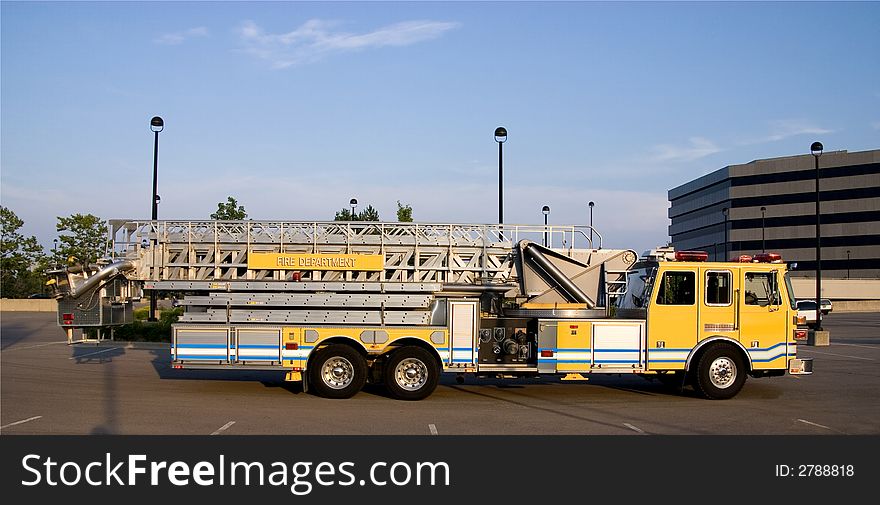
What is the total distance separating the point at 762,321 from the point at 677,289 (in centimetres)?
164

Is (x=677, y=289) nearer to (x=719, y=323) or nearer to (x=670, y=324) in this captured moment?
(x=670, y=324)

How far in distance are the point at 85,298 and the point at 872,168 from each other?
94631 millimetres

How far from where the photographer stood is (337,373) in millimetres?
14133

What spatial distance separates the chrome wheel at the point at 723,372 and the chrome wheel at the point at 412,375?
5.23 m

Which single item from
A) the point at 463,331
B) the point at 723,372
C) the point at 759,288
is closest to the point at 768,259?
the point at 759,288

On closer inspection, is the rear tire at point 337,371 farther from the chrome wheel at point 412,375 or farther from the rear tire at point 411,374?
the chrome wheel at point 412,375

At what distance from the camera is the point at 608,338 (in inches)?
553

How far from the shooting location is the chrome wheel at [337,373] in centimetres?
1409

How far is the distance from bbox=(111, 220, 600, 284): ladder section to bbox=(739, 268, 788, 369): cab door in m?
3.31

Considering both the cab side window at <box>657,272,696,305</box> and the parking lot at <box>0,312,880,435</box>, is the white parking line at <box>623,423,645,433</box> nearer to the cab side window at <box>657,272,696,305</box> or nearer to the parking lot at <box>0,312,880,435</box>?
the parking lot at <box>0,312,880,435</box>

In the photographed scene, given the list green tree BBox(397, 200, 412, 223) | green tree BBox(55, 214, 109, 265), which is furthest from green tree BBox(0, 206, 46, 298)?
green tree BBox(397, 200, 412, 223)

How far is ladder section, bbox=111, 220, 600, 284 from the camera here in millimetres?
14977
